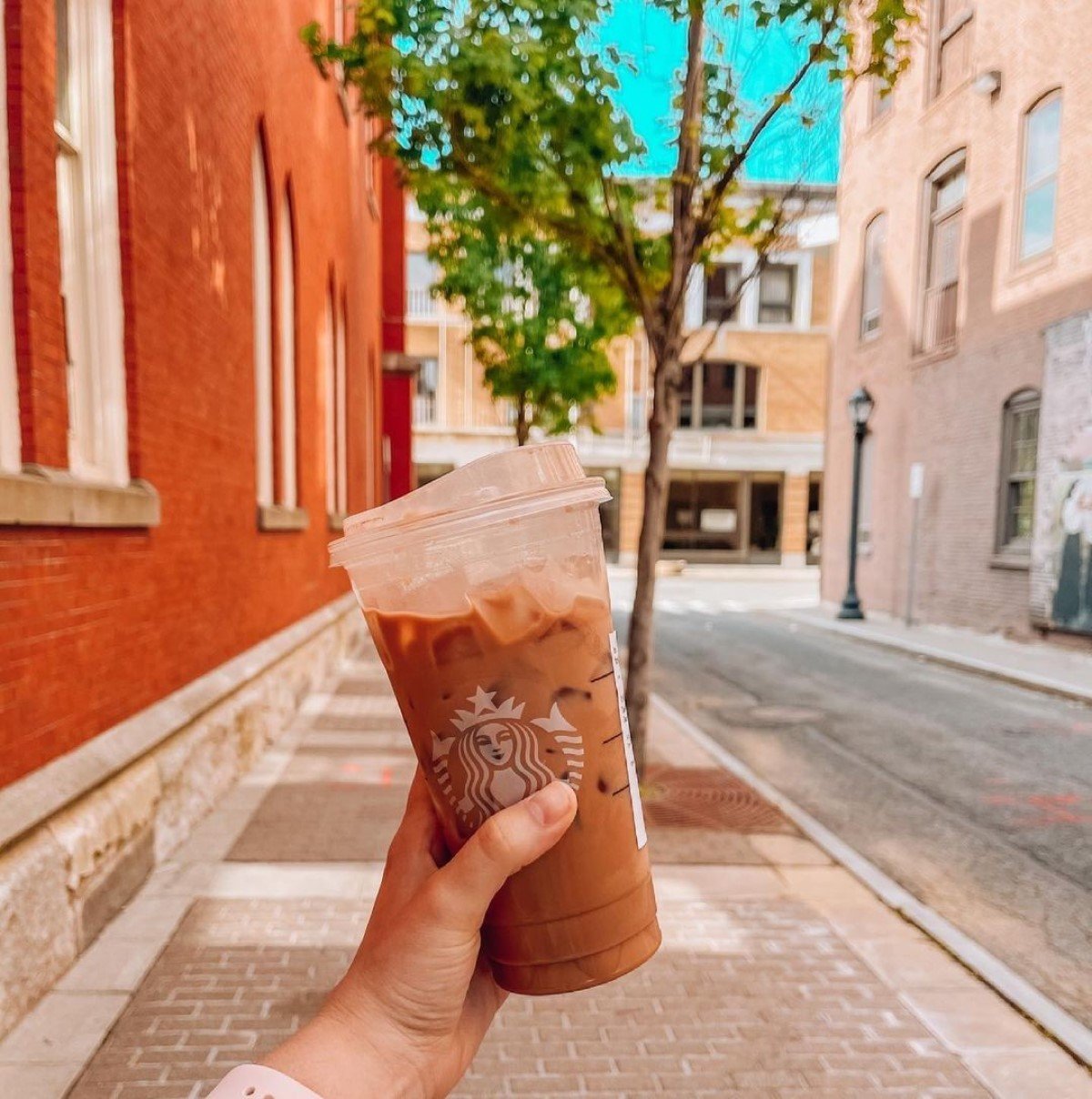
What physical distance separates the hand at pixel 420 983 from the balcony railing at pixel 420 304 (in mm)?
32276

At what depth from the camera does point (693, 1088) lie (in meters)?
2.72

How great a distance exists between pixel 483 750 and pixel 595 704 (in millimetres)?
207

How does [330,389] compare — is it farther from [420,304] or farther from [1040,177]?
[420,304]

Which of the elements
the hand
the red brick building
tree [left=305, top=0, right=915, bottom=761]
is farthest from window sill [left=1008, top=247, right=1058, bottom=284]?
the hand

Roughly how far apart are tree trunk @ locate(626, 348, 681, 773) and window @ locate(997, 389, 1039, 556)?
10.1 metres

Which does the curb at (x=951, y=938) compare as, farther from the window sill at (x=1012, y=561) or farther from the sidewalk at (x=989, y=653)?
the window sill at (x=1012, y=561)

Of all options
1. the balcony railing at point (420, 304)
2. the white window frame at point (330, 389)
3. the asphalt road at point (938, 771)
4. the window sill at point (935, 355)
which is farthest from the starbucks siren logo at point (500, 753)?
the balcony railing at point (420, 304)

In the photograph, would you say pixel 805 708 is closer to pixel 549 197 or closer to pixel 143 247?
pixel 549 197

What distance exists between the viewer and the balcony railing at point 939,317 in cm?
1555

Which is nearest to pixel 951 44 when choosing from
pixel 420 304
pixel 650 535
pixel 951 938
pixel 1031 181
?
pixel 1031 181

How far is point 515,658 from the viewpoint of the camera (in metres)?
1.39

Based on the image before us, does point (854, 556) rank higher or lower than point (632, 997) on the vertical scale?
higher

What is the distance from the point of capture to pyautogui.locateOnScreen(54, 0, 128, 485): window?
13.6 ft

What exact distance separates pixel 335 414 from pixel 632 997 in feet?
→ 33.0
